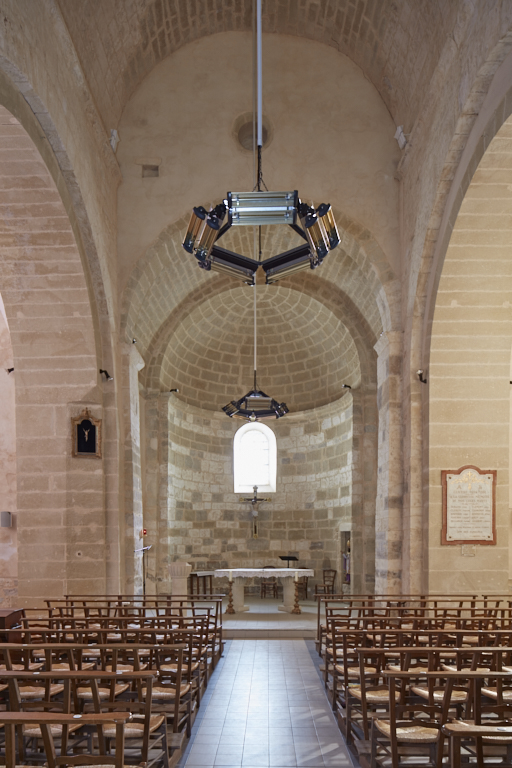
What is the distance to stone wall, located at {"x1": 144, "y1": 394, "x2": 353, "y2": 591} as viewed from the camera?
17.5m

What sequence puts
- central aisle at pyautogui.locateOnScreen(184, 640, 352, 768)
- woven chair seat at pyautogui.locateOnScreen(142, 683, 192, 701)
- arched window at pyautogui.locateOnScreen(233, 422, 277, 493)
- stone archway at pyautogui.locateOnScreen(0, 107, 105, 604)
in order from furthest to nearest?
1. arched window at pyautogui.locateOnScreen(233, 422, 277, 493)
2. stone archway at pyautogui.locateOnScreen(0, 107, 105, 604)
3. woven chair seat at pyautogui.locateOnScreen(142, 683, 192, 701)
4. central aisle at pyautogui.locateOnScreen(184, 640, 352, 768)

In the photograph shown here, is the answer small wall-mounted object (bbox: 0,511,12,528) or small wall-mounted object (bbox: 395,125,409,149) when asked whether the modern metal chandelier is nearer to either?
small wall-mounted object (bbox: 395,125,409,149)

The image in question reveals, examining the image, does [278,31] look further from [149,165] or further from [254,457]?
[254,457]

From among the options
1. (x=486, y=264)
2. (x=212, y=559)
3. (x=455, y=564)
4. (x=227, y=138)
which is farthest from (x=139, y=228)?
(x=212, y=559)

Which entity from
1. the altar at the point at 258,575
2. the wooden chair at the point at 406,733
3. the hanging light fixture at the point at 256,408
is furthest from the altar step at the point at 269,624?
the wooden chair at the point at 406,733

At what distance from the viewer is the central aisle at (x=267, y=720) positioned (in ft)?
17.9

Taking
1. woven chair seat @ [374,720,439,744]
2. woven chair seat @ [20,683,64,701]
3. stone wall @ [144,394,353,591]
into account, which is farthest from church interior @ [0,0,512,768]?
woven chair seat @ [374,720,439,744]

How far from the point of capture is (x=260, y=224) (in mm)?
7770

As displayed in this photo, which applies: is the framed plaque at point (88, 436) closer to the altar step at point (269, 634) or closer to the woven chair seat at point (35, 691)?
the altar step at point (269, 634)

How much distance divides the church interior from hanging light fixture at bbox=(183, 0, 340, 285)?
4.1 inches

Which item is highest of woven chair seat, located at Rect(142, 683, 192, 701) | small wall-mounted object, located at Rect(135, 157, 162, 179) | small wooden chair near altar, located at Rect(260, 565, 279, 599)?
small wall-mounted object, located at Rect(135, 157, 162, 179)

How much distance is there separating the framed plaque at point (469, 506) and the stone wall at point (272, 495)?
6.19 metres

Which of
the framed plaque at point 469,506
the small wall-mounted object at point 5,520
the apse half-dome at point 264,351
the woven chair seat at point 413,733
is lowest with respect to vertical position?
the woven chair seat at point 413,733

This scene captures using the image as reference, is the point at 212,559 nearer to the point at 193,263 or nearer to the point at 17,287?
the point at 193,263
